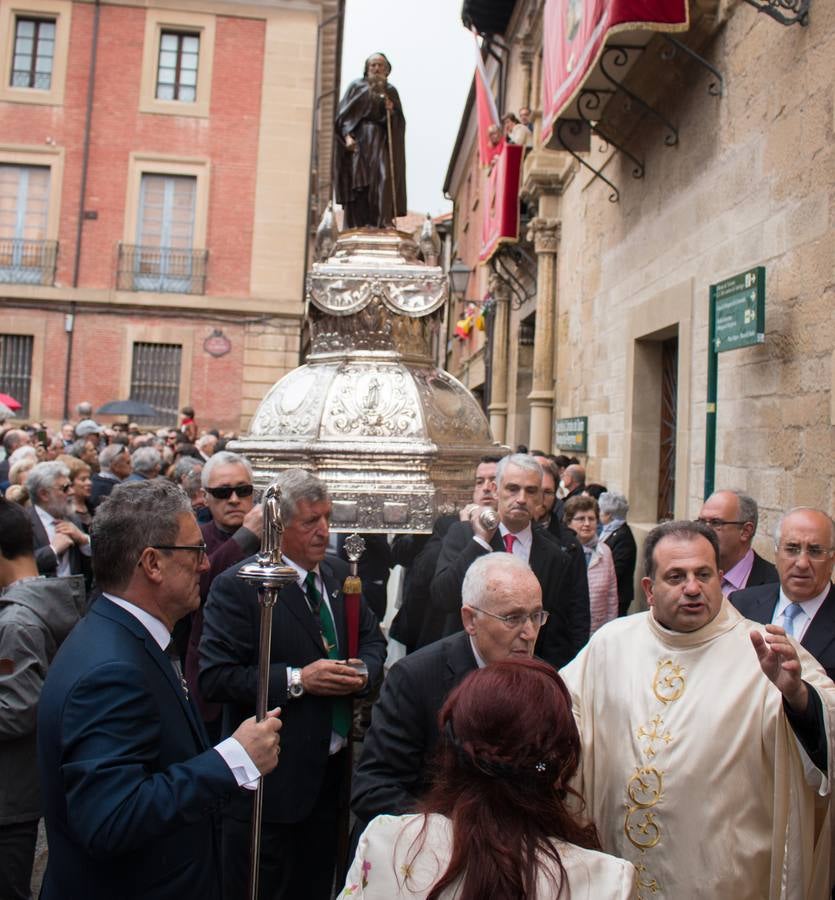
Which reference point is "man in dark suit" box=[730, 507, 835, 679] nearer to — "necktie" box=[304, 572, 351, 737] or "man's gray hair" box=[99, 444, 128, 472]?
"necktie" box=[304, 572, 351, 737]

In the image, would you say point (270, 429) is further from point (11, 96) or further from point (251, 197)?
point (11, 96)

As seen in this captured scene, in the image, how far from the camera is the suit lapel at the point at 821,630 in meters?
3.44

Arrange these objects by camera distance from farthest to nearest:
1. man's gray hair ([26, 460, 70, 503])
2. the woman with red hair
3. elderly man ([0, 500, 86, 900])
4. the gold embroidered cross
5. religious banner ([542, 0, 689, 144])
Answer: religious banner ([542, 0, 689, 144]), man's gray hair ([26, 460, 70, 503]), elderly man ([0, 500, 86, 900]), the gold embroidered cross, the woman with red hair

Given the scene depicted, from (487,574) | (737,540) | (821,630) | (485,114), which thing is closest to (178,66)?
(485,114)

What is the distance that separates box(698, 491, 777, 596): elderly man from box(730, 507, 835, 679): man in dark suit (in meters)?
0.73

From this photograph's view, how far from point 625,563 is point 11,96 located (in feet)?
65.1

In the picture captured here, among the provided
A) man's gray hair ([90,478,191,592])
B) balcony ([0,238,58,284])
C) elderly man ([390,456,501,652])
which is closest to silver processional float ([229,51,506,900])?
elderly man ([390,456,501,652])

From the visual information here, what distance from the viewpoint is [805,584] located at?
3553 mm

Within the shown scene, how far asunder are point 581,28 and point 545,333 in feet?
20.3

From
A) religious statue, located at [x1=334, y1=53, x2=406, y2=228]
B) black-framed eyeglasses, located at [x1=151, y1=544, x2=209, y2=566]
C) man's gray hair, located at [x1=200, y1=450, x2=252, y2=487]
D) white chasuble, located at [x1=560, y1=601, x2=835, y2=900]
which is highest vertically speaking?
religious statue, located at [x1=334, y1=53, x2=406, y2=228]

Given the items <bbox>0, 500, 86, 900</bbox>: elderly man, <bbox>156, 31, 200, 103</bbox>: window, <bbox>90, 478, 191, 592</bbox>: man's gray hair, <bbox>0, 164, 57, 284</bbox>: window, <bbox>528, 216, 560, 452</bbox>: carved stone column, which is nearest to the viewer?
<bbox>90, 478, 191, 592</bbox>: man's gray hair

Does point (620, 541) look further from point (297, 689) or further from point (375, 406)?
point (297, 689)

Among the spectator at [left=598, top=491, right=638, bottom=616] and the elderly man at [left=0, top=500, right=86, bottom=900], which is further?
the spectator at [left=598, top=491, right=638, bottom=616]

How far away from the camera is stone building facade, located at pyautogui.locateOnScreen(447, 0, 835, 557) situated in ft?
18.4
